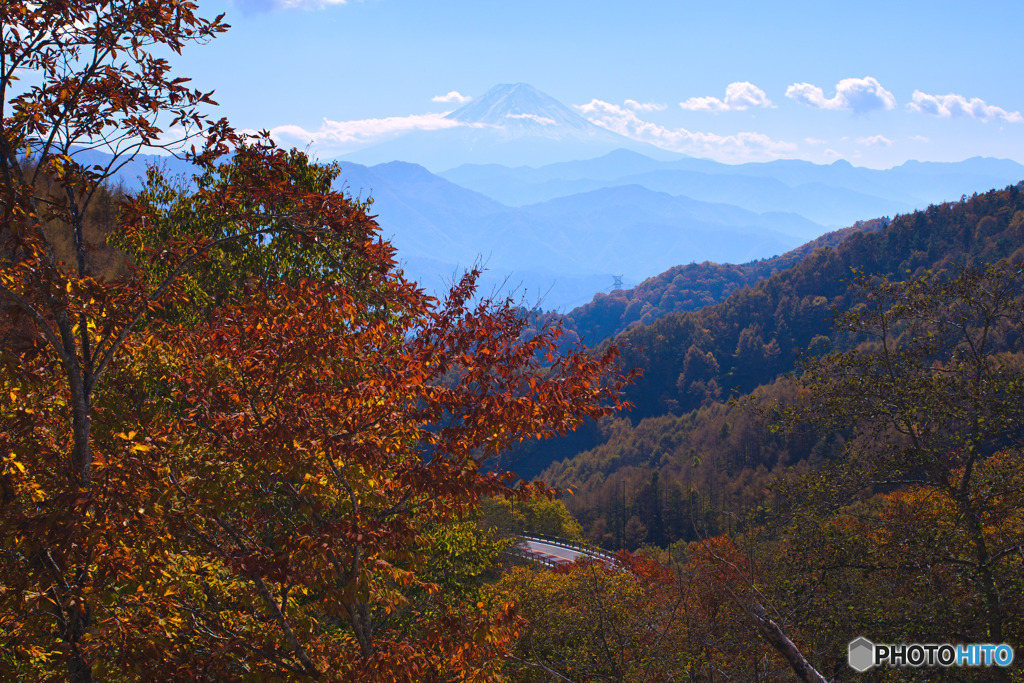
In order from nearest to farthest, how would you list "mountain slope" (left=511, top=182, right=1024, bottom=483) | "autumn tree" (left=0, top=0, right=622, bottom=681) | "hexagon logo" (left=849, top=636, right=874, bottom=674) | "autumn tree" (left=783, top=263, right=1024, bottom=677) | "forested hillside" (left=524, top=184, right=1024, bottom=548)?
1. "autumn tree" (left=0, top=0, right=622, bottom=681)
2. "hexagon logo" (left=849, top=636, right=874, bottom=674)
3. "autumn tree" (left=783, top=263, right=1024, bottom=677)
4. "forested hillside" (left=524, top=184, right=1024, bottom=548)
5. "mountain slope" (left=511, top=182, right=1024, bottom=483)

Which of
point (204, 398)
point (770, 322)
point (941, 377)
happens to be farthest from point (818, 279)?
point (204, 398)

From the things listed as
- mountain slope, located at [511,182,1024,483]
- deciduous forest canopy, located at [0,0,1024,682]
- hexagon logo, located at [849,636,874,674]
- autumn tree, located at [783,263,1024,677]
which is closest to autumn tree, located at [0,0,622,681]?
deciduous forest canopy, located at [0,0,1024,682]

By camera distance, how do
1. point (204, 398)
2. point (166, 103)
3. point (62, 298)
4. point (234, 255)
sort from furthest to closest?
point (234, 255) < point (204, 398) < point (166, 103) < point (62, 298)

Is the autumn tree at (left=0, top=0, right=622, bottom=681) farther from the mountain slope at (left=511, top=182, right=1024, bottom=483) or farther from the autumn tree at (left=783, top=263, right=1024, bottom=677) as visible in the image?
the mountain slope at (left=511, top=182, right=1024, bottom=483)

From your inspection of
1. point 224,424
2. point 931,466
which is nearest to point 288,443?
point 224,424

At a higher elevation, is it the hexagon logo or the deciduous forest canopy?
the deciduous forest canopy

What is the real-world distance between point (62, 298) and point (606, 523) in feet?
248

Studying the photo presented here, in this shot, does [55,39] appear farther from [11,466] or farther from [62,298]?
[11,466]

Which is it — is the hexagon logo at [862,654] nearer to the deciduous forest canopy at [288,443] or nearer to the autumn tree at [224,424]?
the deciduous forest canopy at [288,443]

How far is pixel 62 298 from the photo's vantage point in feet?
13.2

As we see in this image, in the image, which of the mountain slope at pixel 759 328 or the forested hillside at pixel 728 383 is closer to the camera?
the forested hillside at pixel 728 383

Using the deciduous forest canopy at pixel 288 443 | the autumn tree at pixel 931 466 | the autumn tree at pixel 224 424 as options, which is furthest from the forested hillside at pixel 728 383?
the autumn tree at pixel 224 424

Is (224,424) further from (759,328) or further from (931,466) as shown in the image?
(759,328)

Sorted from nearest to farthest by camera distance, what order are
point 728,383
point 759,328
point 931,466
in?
point 931,466 → point 728,383 → point 759,328
